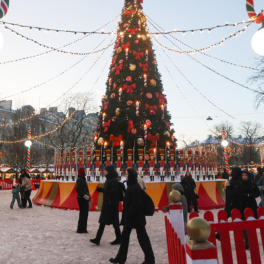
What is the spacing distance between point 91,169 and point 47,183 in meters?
2.65

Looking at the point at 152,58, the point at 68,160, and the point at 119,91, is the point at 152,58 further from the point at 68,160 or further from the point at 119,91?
the point at 68,160

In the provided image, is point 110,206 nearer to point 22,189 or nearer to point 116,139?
point 22,189

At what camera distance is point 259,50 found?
396cm

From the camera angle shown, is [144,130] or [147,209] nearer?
[147,209]

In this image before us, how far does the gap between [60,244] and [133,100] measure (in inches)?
427

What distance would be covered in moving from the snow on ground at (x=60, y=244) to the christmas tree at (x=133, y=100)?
662cm

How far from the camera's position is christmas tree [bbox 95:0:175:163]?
15.6m

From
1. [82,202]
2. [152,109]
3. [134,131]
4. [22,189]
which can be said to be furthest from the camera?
[152,109]

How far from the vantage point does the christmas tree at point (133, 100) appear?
15578 millimetres

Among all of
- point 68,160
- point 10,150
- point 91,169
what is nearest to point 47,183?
point 68,160

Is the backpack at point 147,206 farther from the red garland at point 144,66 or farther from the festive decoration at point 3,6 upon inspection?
the red garland at point 144,66

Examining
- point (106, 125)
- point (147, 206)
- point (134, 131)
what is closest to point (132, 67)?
point (106, 125)

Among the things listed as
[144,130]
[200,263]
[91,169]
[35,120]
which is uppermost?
[35,120]

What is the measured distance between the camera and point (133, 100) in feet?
52.4
